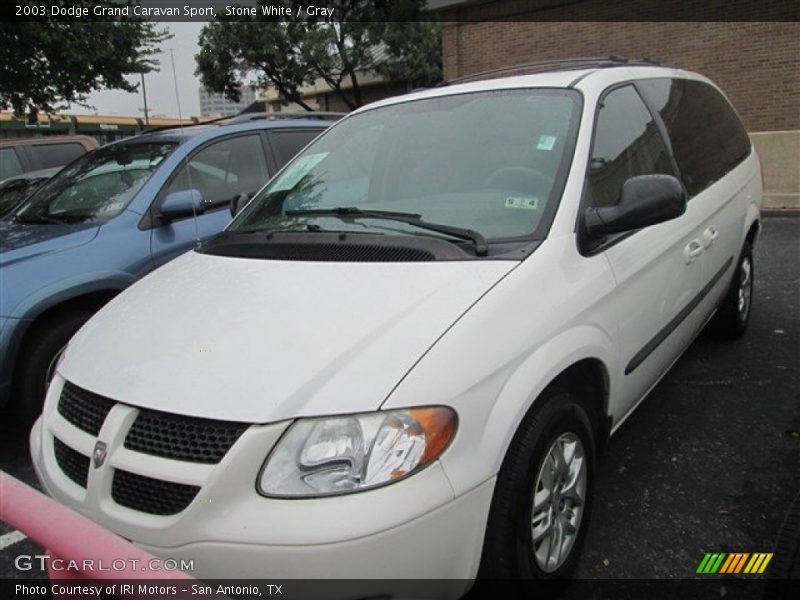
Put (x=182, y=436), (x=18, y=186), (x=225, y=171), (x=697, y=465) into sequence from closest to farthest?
1. (x=182, y=436)
2. (x=697, y=465)
3. (x=225, y=171)
4. (x=18, y=186)

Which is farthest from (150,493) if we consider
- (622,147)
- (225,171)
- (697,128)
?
(697,128)

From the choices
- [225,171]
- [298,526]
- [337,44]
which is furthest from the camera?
[337,44]

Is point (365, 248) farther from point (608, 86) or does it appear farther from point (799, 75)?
point (799, 75)

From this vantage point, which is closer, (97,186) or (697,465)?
(697,465)

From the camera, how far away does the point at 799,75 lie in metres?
11.2

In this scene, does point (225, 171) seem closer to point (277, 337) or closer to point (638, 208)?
point (277, 337)

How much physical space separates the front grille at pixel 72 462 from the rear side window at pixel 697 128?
9.61 ft

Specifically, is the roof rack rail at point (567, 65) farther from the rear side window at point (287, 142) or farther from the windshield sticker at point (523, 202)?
the rear side window at point (287, 142)

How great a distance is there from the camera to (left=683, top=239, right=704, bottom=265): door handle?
3109 mm

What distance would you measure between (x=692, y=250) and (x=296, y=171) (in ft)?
6.52

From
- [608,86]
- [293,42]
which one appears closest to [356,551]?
[608,86]

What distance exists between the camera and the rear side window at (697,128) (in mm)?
3373

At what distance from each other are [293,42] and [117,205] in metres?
22.1

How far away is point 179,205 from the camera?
3.90 m
